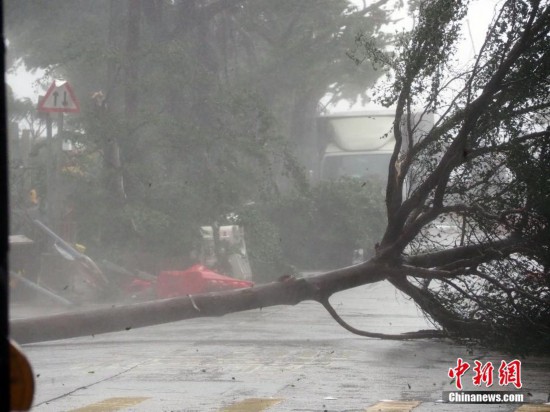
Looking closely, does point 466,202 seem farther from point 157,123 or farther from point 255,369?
point 157,123

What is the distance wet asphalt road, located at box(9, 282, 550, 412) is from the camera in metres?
7.59

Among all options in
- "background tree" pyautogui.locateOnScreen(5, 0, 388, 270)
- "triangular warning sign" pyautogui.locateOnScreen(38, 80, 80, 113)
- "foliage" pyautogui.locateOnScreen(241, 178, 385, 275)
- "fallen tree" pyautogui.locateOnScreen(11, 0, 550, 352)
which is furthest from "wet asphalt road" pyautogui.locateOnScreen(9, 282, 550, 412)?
"foliage" pyautogui.locateOnScreen(241, 178, 385, 275)

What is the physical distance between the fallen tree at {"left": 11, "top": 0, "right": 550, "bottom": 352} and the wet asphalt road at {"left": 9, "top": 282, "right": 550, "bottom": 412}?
1.50 ft

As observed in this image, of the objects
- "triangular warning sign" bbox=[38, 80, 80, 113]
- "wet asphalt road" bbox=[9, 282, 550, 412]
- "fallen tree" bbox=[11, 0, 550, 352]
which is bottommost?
"wet asphalt road" bbox=[9, 282, 550, 412]

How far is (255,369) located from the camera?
9.27m

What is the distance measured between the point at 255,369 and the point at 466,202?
9.23 ft

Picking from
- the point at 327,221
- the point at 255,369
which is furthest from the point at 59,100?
the point at 255,369

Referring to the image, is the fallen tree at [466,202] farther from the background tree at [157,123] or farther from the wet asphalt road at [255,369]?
the background tree at [157,123]

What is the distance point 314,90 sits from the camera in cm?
3020

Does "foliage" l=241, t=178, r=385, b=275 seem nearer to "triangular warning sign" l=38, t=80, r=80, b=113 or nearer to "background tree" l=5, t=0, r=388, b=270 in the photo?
"background tree" l=5, t=0, r=388, b=270

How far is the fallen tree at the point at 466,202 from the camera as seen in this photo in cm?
950

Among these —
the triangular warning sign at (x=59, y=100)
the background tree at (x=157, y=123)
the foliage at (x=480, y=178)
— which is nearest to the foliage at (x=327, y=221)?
the background tree at (x=157, y=123)

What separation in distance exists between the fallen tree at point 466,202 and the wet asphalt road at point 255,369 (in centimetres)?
46

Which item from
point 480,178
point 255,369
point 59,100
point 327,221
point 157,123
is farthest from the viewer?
point 327,221
